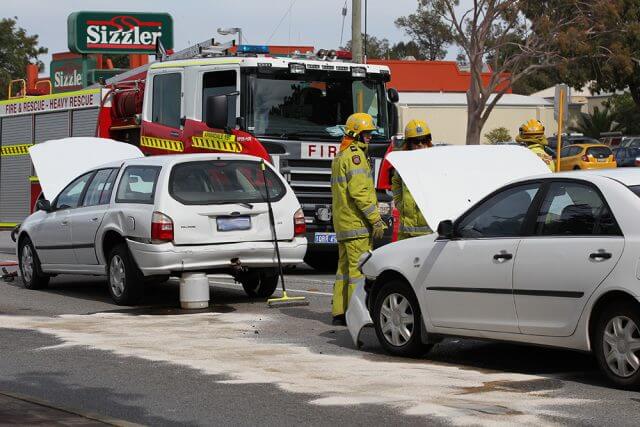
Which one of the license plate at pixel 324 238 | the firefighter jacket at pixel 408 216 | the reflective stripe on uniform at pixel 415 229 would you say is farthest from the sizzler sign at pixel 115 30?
the reflective stripe on uniform at pixel 415 229

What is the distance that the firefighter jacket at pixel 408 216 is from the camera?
11016mm

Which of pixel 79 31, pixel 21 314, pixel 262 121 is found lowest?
pixel 21 314

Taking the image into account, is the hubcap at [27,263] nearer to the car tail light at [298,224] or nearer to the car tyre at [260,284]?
the car tyre at [260,284]

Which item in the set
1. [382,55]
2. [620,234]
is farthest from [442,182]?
[382,55]

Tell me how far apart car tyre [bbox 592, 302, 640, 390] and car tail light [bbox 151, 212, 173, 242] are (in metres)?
5.73

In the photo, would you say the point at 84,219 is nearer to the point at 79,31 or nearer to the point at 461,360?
the point at 461,360

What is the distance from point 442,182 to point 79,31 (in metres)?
21.0

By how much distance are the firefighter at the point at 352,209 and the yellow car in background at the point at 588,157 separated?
34867 millimetres

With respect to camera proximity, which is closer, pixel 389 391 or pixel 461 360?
pixel 389 391

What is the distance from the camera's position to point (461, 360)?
30.8 ft

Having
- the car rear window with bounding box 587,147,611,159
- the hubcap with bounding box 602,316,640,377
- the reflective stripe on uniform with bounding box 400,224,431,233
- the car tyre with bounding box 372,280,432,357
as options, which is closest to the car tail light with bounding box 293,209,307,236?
the reflective stripe on uniform with bounding box 400,224,431,233

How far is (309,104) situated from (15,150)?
26.6ft

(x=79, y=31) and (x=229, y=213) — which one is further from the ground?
(x=79, y=31)

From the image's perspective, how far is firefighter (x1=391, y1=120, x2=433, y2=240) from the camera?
11.0m
